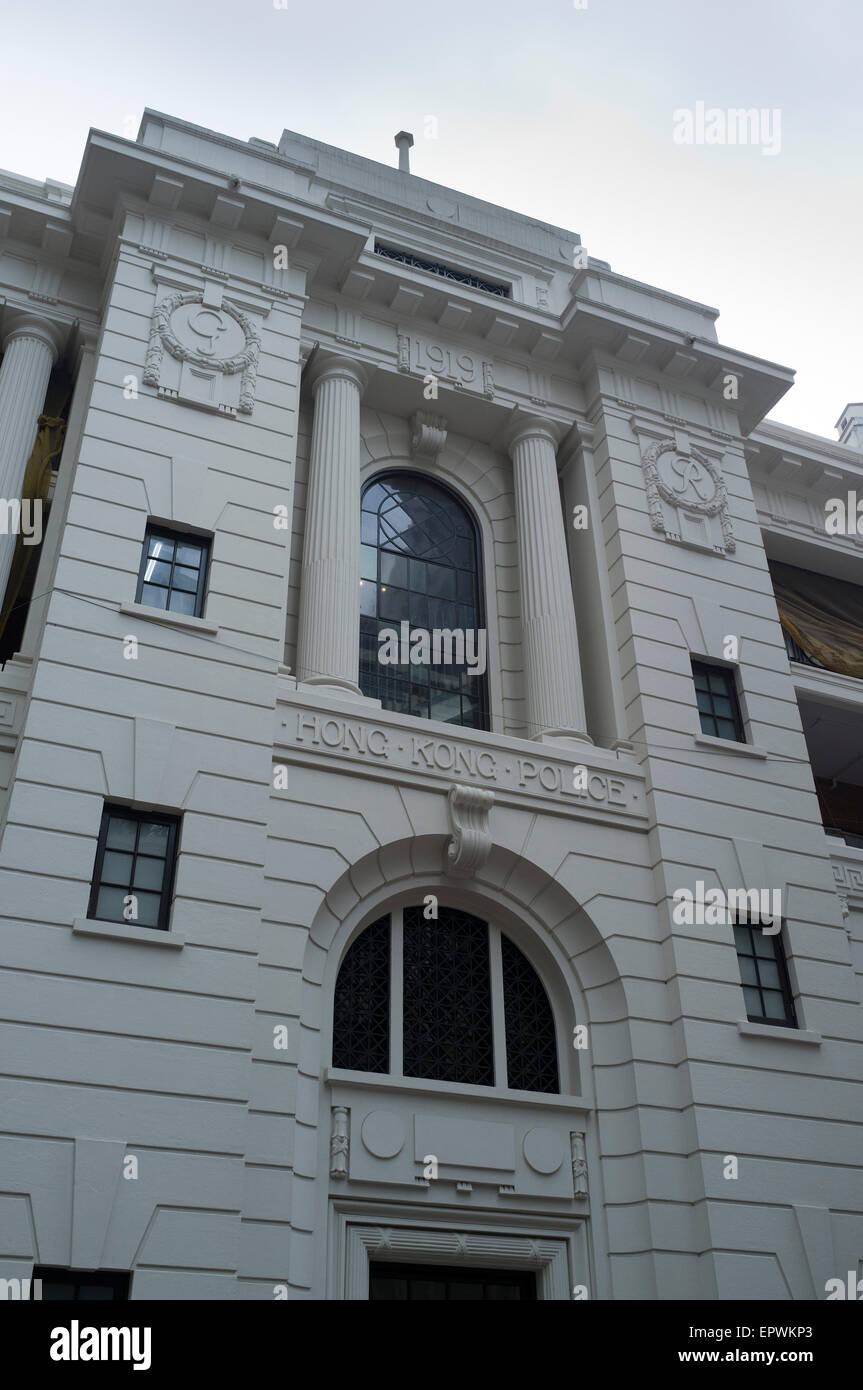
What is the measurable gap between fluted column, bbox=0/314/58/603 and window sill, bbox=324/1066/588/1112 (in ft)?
24.9

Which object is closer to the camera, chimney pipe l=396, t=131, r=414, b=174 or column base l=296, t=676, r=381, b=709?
column base l=296, t=676, r=381, b=709

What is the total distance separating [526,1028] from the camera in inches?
602

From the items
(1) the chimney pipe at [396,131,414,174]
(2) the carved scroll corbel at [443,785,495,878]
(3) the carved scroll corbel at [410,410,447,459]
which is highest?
(1) the chimney pipe at [396,131,414,174]

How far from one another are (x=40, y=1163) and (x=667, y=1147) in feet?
23.7

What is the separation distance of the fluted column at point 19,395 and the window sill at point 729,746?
32.4 feet

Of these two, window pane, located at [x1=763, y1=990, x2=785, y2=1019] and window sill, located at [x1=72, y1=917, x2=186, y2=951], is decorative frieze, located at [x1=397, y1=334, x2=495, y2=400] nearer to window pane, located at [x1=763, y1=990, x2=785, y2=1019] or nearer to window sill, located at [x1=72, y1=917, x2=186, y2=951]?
window pane, located at [x1=763, y1=990, x2=785, y2=1019]

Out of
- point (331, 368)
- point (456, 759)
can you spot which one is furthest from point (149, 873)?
point (331, 368)

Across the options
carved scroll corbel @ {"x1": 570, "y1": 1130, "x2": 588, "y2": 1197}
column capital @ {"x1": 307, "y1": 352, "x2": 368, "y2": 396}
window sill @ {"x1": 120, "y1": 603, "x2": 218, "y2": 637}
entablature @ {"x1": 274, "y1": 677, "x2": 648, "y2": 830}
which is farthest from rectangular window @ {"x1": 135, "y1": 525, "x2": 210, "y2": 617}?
carved scroll corbel @ {"x1": 570, "y1": 1130, "x2": 588, "y2": 1197}

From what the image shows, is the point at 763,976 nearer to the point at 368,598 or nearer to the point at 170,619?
the point at 368,598

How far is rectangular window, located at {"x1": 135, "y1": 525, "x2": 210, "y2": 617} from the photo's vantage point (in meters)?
15.4

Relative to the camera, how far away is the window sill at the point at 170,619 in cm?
1461

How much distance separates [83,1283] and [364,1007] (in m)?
4.59
